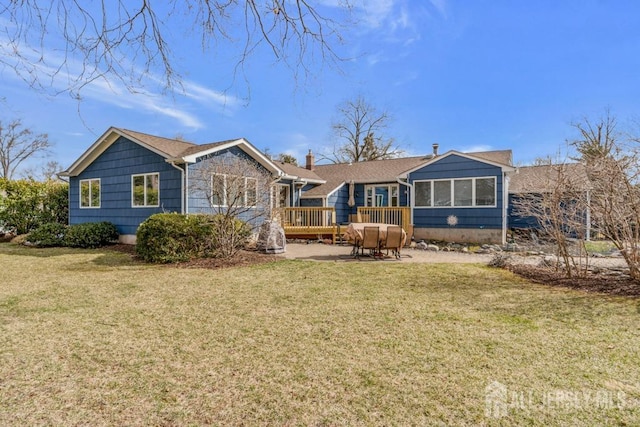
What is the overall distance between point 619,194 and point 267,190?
9219mm

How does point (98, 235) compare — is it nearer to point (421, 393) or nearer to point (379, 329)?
point (379, 329)

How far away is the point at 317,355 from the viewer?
3.45m

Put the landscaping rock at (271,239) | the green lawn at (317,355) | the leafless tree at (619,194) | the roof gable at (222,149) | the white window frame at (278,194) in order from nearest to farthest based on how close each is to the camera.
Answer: the green lawn at (317,355) → the leafless tree at (619,194) → the landscaping rock at (271,239) → the roof gable at (222,149) → the white window frame at (278,194)

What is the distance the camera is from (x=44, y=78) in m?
2.78

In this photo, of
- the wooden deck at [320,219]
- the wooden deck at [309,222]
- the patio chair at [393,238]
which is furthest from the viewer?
the wooden deck at [309,222]

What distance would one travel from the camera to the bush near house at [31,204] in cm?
1573

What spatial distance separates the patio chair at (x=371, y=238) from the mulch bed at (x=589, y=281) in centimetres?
345

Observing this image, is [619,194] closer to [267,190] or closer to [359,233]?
[359,233]

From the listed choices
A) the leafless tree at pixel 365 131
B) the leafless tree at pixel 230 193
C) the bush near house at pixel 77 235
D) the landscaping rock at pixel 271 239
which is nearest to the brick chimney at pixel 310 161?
the leafless tree at pixel 230 193

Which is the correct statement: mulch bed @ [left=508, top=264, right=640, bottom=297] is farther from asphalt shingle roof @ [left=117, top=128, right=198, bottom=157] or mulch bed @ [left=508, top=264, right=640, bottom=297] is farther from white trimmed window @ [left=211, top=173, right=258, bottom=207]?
asphalt shingle roof @ [left=117, top=128, right=198, bottom=157]

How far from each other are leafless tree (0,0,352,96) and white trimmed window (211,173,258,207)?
22.6 ft

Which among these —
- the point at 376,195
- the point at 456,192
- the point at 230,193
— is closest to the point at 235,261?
the point at 230,193

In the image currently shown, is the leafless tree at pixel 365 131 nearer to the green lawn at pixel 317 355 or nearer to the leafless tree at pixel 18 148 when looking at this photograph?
the leafless tree at pixel 18 148

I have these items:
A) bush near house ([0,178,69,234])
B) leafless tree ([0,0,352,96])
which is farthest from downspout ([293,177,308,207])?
leafless tree ([0,0,352,96])
